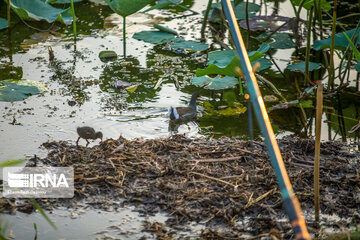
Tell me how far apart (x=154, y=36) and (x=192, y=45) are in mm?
539

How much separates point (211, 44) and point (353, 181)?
354 centimetres

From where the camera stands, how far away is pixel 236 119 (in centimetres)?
480

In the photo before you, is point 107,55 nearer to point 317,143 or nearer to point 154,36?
point 154,36

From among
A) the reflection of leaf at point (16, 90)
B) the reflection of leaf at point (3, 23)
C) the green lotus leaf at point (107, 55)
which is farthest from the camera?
the reflection of leaf at point (3, 23)

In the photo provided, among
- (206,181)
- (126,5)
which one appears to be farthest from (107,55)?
(206,181)

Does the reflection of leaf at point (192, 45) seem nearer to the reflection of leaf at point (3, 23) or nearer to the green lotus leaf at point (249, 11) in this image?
the green lotus leaf at point (249, 11)

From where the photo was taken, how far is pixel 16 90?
490 centimetres

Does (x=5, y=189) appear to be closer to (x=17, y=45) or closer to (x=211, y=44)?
(x=17, y=45)

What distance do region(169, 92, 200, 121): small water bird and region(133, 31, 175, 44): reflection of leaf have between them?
5.23ft

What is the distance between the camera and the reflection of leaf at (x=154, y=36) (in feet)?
20.4

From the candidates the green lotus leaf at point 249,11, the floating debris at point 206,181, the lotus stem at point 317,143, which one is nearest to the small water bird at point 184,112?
the floating debris at point 206,181

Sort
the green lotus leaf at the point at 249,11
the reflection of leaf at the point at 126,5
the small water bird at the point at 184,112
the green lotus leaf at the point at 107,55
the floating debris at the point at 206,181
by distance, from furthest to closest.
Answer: the green lotus leaf at the point at 249,11 → the green lotus leaf at the point at 107,55 → the reflection of leaf at the point at 126,5 → the small water bird at the point at 184,112 → the floating debris at the point at 206,181

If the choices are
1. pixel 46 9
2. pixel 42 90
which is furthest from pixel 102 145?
pixel 46 9

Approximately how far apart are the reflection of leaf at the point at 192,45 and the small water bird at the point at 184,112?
1359 mm
